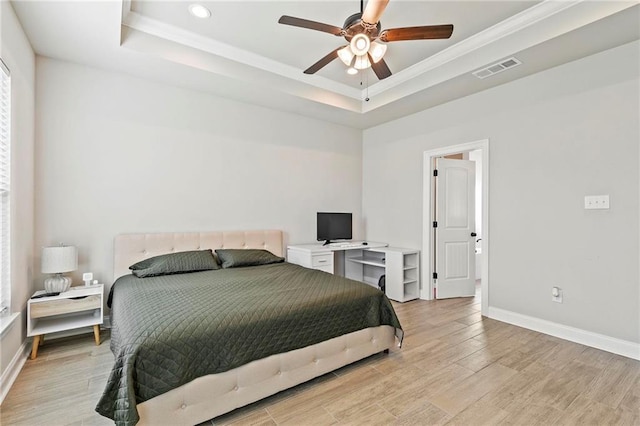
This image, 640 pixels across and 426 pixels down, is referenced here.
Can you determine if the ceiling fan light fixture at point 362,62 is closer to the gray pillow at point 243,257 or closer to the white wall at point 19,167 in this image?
the gray pillow at point 243,257

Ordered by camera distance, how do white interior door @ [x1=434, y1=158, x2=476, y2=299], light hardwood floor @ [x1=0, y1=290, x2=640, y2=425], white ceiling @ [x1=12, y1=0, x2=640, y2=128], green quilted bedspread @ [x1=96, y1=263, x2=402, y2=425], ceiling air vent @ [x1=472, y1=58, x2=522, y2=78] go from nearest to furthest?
green quilted bedspread @ [x1=96, y1=263, x2=402, y2=425] < light hardwood floor @ [x1=0, y1=290, x2=640, y2=425] < white ceiling @ [x1=12, y1=0, x2=640, y2=128] < ceiling air vent @ [x1=472, y1=58, x2=522, y2=78] < white interior door @ [x1=434, y1=158, x2=476, y2=299]

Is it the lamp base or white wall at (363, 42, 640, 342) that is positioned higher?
white wall at (363, 42, 640, 342)

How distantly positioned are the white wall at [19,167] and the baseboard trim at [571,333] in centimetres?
464

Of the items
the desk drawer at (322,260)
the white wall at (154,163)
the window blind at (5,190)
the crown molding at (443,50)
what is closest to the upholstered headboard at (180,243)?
the white wall at (154,163)

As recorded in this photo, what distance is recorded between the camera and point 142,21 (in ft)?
9.42

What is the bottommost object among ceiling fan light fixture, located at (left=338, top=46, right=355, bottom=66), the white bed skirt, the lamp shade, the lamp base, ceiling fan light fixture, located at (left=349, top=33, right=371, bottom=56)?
the white bed skirt

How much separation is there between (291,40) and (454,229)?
3437 millimetres

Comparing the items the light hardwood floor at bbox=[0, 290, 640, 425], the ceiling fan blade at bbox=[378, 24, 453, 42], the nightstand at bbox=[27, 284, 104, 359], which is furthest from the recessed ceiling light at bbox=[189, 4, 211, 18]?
the light hardwood floor at bbox=[0, 290, 640, 425]

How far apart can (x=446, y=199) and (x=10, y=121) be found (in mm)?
4860

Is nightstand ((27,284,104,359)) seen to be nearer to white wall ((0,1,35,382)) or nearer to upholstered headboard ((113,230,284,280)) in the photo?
white wall ((0,1,35,382))

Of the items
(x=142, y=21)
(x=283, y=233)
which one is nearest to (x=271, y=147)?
(x=283, y=233)

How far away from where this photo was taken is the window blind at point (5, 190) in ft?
7.36

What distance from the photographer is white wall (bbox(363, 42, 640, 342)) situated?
2779 millimetres

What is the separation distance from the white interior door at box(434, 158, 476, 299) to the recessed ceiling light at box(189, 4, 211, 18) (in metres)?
3.44
